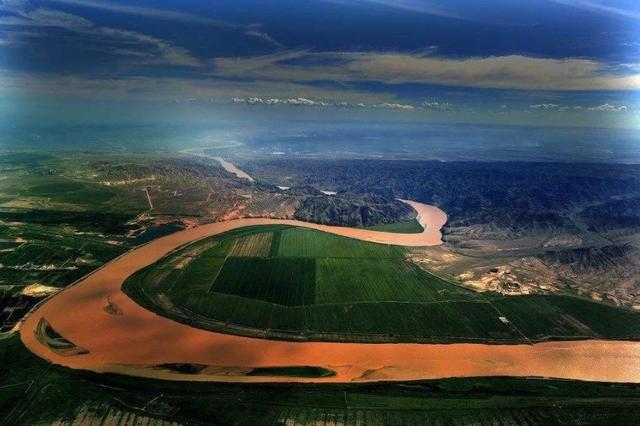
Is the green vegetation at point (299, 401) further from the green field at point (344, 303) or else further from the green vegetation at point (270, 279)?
the green vegetation at point (270, 279)

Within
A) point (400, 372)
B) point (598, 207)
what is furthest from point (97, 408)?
point (598, 207)

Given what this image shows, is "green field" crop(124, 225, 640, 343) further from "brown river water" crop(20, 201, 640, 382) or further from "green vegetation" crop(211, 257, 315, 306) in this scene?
"brown river water" crop(20, 201, 640, 382)

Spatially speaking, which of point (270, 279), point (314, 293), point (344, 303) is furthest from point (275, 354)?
point (270, 279)

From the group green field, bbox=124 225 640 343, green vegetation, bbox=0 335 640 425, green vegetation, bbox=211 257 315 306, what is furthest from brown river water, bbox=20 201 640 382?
green vegetation, bbox=211 257 315 306

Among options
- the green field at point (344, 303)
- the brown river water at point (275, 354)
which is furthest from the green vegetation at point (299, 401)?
the green field at point (344, 303)

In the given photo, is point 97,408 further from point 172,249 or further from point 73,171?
point 73,171

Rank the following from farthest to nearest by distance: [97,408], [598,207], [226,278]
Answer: [598,207], [226,278], [97,408]

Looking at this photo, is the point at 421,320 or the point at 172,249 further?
the point at 172,249

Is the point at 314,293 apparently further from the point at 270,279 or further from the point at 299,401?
the point at 299,401
